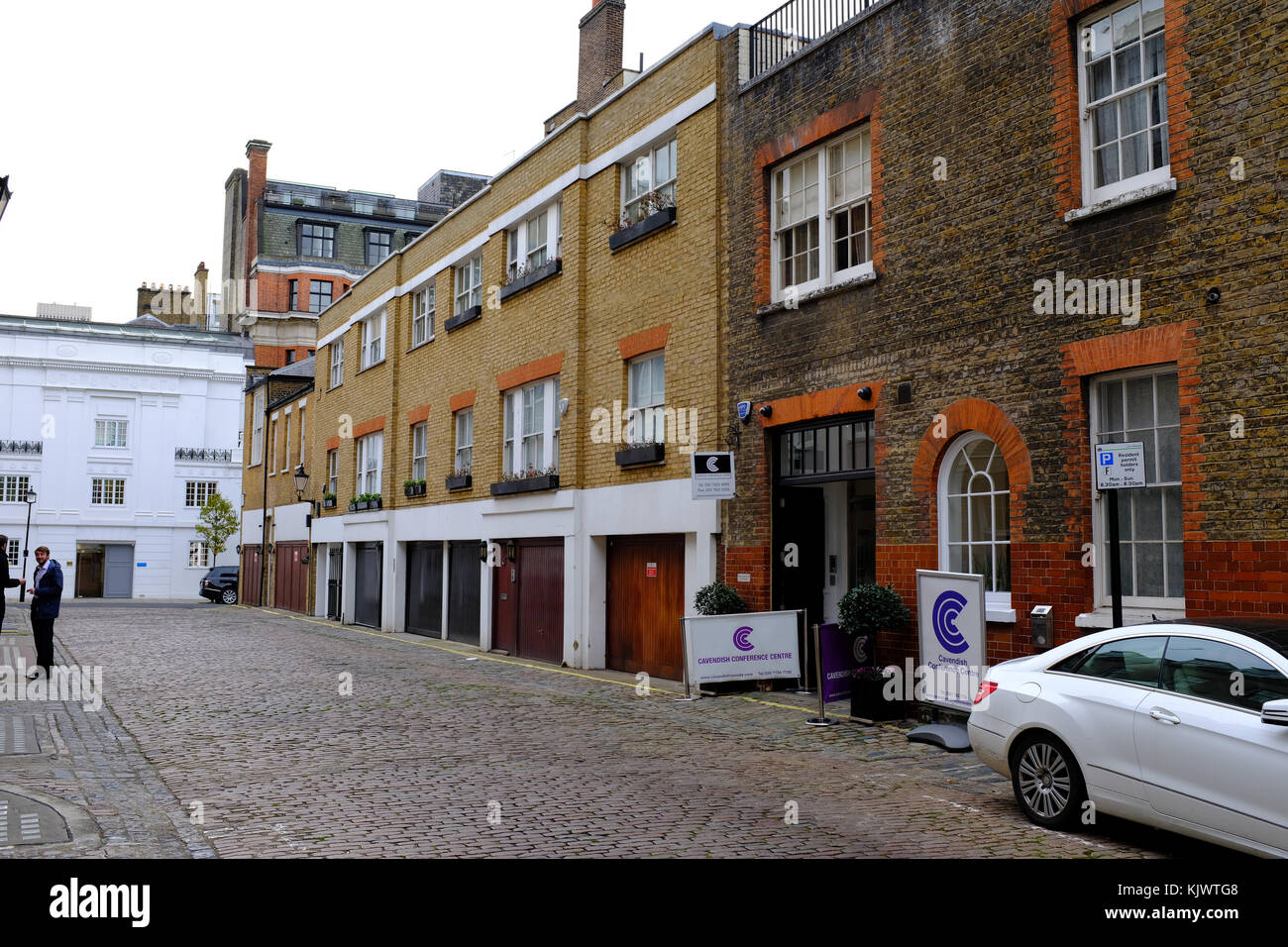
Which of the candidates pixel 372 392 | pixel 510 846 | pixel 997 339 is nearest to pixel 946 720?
pixel 997 339

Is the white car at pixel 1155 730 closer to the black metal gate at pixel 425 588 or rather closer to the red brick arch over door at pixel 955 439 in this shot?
the red brick arch over door at pixel 955 439

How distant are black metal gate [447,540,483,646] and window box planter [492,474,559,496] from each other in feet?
8.43

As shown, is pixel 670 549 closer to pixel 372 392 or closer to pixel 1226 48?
pixel 1226 48

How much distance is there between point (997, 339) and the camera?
11.1 m

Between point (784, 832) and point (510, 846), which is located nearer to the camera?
point (510, 846)

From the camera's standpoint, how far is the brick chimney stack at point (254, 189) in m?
61.9

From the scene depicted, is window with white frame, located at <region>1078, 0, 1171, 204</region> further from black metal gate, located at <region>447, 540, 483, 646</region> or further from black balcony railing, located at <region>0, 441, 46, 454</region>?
black balcony railing, located at <region>0, 441, 46, 454</region>

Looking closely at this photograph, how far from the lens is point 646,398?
1741cm

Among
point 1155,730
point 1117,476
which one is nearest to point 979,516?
point 1117,476

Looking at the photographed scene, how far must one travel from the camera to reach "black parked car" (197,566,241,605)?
44.8m

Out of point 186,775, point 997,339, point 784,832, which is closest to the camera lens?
point 784,832

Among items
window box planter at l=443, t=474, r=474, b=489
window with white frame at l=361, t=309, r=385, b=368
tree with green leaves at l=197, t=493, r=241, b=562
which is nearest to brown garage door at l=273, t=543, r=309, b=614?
window with white frame at l=361, t=309, r=385, b=368

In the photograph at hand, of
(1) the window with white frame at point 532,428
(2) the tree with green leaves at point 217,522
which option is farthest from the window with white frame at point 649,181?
(2) the tree with green leaves at point 217,522

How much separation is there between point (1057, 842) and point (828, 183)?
909 centimetres
